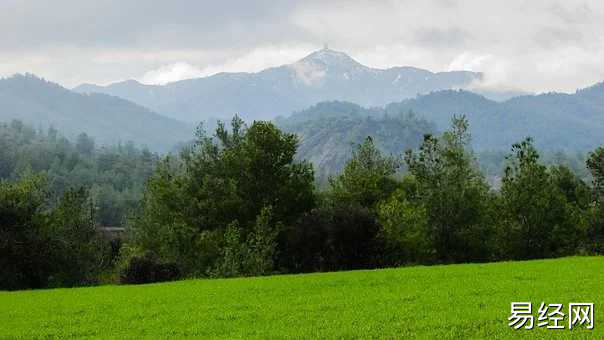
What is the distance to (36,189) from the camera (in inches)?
1989

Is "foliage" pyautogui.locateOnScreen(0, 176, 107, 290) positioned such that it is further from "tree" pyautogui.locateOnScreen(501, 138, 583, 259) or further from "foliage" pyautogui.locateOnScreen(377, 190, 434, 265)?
"tree" pyautogui.locateOnScreen(501, 138, 583, 259)

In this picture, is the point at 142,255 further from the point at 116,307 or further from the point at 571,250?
the point at 571,250

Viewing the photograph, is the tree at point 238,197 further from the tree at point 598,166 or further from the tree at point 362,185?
the tree at point 598,166

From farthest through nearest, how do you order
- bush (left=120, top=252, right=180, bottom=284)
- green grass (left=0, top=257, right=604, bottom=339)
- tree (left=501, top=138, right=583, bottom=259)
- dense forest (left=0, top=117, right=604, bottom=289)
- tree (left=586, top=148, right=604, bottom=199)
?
1. tree (left=586, top=148, right=604, bottom=199)
2. tree (left=501, top=138, right=583, bottom=259)
3. dense forest (left=0, top=117, right=604, bottom=289)
4. bush (left=120, top=252, right=180, bottom=284)
5. green grass (left=0, top=257, right=604, bottom=339)

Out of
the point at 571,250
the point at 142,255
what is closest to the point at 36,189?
the point at 142,255

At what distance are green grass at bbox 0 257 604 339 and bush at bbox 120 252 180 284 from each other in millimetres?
7728

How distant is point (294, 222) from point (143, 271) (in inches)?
601

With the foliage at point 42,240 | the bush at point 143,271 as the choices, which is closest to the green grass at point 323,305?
the bush at point 143,271

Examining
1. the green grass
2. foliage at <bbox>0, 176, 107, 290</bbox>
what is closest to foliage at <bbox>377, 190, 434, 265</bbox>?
the green grass

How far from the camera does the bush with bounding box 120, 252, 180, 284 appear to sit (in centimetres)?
4215

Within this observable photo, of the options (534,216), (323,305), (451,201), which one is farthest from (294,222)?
(323,305)

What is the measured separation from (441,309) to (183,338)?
902 cm

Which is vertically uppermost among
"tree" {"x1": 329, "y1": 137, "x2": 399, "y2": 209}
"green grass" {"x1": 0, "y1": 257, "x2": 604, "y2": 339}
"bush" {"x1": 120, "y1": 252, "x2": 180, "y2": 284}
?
"tree" {"x1": 329, "y1": 137, "x2": 399, "y2": 209}

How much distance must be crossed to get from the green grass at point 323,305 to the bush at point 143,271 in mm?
7728
